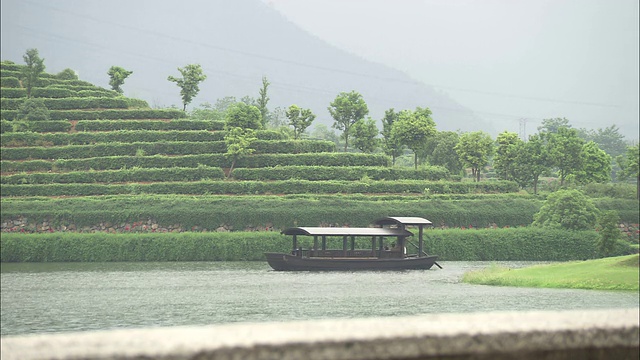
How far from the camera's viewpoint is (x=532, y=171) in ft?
276

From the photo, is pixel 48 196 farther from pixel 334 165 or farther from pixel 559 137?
pixel 559 137

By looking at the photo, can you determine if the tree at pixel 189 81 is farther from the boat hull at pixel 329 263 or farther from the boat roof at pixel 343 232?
the boat hull at pixel 329 263

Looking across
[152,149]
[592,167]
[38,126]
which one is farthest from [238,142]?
[592,167]

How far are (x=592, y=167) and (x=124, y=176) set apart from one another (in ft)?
158

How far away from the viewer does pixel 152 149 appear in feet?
255

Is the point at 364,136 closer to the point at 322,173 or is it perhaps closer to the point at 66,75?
the point at 322,173

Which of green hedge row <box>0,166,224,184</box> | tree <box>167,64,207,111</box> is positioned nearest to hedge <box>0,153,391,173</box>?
green hedge row <box>0,166,224,184</box>

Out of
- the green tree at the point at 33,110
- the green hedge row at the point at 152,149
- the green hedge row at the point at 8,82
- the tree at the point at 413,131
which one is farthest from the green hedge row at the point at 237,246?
the green hedge row at the point at 8,82

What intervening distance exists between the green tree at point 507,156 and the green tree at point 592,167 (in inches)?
273

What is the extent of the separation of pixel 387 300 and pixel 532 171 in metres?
51.6

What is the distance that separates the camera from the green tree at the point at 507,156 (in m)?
85.2

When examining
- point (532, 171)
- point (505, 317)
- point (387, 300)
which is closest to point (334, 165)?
point (532, 171)

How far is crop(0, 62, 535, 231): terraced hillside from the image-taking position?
66250mm

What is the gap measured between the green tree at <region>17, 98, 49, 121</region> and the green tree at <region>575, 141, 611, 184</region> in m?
55.6
